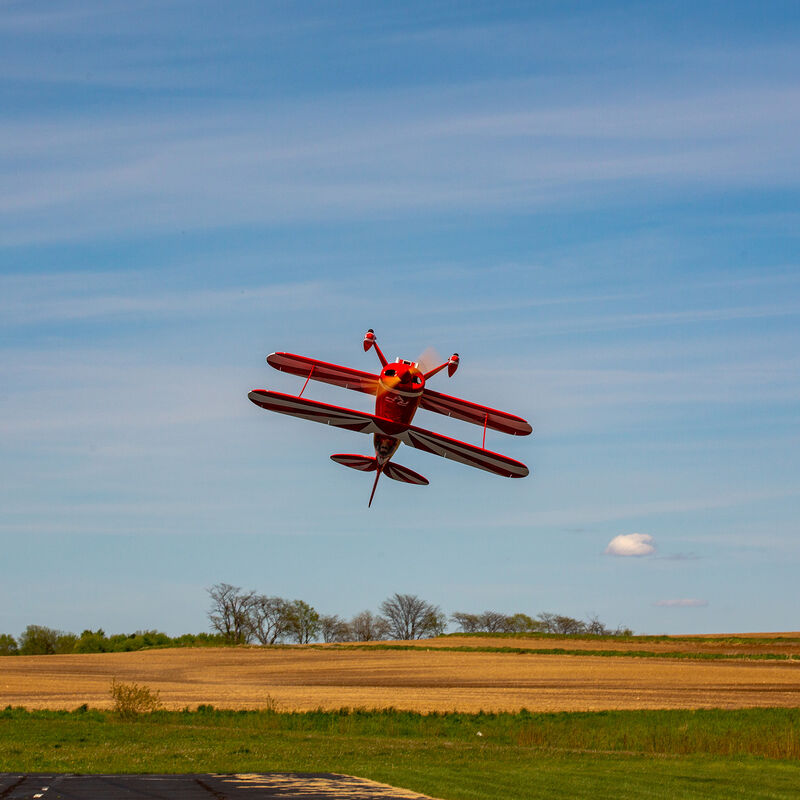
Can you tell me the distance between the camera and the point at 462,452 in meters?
30.6

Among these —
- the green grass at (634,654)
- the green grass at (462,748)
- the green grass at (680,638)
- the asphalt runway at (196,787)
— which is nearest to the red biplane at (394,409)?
the green grass at (462,748)

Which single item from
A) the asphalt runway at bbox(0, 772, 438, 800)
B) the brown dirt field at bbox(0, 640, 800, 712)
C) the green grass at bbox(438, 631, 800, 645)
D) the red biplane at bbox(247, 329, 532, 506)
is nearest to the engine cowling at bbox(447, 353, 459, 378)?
the red biplane at bbox(247, 329, 532, 506)

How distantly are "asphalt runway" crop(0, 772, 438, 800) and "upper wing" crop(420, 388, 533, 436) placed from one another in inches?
615

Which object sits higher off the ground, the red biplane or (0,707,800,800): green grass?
the red biplane

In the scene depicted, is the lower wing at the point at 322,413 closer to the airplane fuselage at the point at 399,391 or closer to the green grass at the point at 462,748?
the airplane fuselage at the point at 399,391

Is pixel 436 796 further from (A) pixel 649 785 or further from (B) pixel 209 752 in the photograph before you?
(B) pixel 209 752

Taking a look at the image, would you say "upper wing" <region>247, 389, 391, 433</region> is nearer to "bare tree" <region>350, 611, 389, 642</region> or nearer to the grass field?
the grass field

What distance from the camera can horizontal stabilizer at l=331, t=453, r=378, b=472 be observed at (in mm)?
38281

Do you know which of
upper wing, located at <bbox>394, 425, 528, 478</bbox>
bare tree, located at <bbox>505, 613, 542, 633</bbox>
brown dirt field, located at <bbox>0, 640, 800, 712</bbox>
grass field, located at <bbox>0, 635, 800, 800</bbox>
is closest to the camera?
grass field, located at <bbox>0, 635, 800, 800</bbox>

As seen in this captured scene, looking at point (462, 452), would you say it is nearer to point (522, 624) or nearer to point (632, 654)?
point (632, 654)

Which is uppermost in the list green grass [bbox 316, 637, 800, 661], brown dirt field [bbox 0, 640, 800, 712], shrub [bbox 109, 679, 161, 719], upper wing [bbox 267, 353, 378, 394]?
upper wing [bbox 267, 353, 378, 394]

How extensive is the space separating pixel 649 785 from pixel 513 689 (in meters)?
35.6

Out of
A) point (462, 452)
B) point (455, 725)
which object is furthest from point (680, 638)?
point (462, 452)

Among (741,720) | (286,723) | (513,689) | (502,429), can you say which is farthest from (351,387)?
(513,689)
